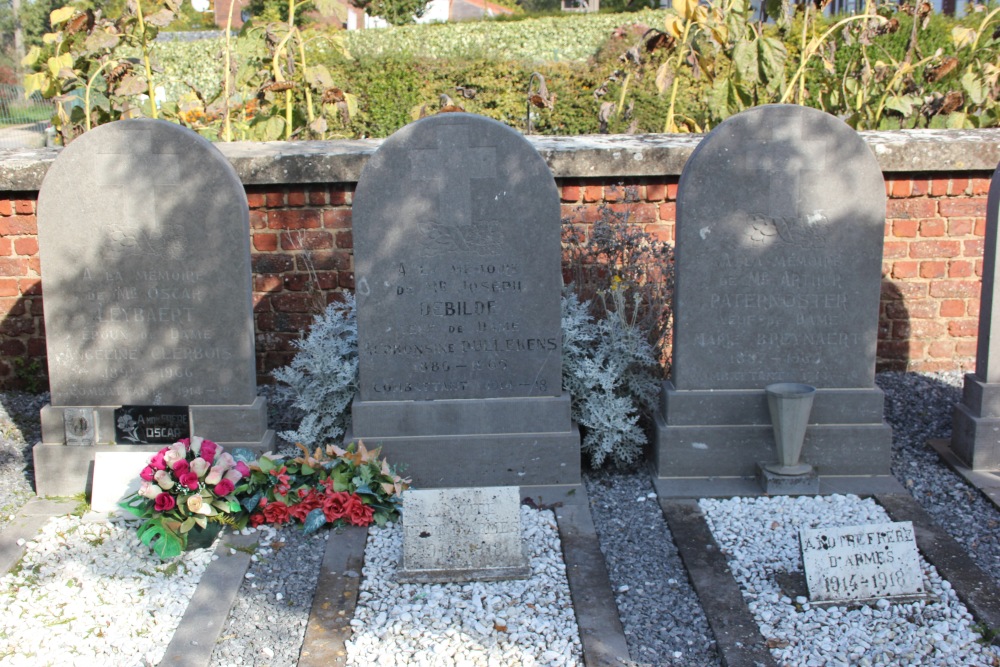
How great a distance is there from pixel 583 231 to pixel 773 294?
1578 millimetres

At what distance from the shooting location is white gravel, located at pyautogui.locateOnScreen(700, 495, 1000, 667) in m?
3.16

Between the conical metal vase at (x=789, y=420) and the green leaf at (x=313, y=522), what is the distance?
2.05 metres

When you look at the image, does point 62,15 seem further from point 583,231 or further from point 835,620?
point 835,620

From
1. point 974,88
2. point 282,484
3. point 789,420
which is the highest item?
point 974,88

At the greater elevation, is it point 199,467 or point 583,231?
point 583,231

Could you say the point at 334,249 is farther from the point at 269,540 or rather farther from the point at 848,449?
the point at 848,449

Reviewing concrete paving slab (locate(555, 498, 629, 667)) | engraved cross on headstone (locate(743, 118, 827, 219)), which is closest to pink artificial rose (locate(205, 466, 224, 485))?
concrete paving slab (locate(555, 498, 629, 667))

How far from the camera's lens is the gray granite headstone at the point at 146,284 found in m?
4.29

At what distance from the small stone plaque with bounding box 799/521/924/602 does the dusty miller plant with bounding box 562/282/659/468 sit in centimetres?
128

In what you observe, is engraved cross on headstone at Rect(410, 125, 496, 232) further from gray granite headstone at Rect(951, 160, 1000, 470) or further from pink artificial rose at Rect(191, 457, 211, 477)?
gray granite headstone at Rect(951, 160, 1000, 470)

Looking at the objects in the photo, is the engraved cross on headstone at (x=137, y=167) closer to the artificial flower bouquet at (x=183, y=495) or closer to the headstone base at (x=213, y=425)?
the headstone base at (x=213, y=425)

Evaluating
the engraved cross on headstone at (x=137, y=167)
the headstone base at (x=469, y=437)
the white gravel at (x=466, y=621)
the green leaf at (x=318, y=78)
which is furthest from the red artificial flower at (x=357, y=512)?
the green leaf at (x=318, y=78)

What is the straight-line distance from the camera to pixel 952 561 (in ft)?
12.3

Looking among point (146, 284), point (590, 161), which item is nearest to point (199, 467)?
point (146, 284)
